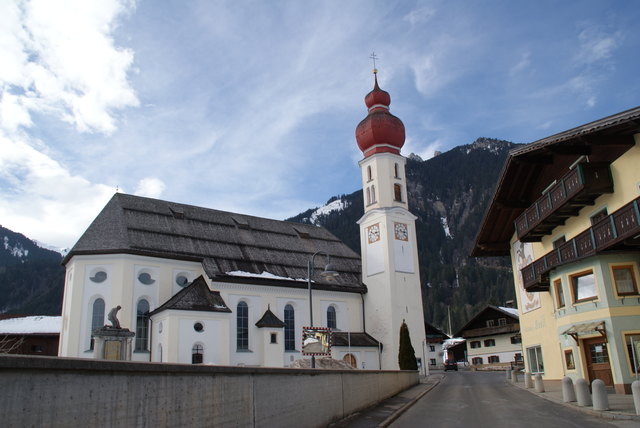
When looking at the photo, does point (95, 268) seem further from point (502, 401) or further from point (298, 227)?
point (502, 401)

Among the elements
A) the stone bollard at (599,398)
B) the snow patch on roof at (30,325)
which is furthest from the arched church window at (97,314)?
the stone bollard at (599,398)

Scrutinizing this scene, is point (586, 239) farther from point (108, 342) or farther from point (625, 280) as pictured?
point (108, 342)

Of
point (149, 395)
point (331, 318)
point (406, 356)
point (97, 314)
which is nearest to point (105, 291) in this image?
point (97, 314)

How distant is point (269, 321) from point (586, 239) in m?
25.5

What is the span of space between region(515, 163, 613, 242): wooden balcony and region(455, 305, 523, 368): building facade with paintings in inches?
1318

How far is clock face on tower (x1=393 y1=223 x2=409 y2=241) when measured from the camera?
51.2 m

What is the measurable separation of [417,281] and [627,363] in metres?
29.6

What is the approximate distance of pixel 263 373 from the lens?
36.9ft

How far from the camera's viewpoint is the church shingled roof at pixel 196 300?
36906mm

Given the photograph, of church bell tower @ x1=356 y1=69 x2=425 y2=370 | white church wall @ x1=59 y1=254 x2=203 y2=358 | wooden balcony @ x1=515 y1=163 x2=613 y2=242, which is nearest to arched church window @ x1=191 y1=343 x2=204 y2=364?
white church wall @ x1=59 y1=254 x2=203 y2=358

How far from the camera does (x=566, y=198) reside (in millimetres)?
22922

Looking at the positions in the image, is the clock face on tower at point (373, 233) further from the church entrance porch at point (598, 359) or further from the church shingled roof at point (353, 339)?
the church entrance porch at point (598, 359)

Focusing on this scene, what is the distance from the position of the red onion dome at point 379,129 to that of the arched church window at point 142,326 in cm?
2611

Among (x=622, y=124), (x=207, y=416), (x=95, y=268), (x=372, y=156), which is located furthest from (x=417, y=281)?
(x=207, y=416)
